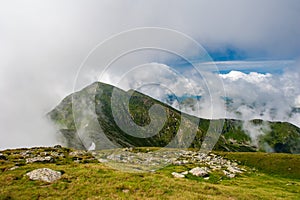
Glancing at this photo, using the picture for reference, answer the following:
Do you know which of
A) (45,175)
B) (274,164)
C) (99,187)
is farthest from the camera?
(274,164)

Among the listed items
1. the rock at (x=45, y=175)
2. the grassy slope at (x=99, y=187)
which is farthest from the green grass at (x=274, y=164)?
the rock at (x=45, y=175)

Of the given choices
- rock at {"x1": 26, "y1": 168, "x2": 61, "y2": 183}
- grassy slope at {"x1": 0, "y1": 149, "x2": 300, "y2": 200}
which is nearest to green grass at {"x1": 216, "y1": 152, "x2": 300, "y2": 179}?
grassy slope at {"x1": 0, "y1": 149, "x2": 300, "y2": 200}

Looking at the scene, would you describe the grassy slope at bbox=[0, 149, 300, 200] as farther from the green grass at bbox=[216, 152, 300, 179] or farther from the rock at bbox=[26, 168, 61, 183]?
the green grass at bbox=[216, 152, 300, 179]

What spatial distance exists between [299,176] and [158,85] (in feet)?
287

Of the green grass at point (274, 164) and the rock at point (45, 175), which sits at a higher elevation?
the rock at point (45, 175)

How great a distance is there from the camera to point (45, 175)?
104 feet

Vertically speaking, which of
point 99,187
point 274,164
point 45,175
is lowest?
point 274,164

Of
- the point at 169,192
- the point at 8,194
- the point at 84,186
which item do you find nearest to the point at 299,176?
the point at 169,192

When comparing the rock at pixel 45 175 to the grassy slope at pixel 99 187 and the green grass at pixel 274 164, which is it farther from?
the green grass at pixel 274 164

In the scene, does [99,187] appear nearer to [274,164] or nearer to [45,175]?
[45,175]

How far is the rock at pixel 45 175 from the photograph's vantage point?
101ft

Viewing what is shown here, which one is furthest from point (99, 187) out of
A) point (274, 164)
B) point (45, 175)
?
point (274, 164)

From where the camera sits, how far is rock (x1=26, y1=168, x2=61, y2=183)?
30.9 metres

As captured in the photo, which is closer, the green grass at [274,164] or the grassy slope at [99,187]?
the grassy slope at [99,187]
